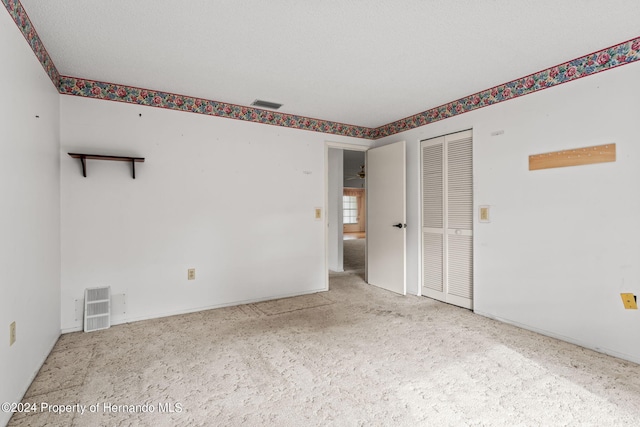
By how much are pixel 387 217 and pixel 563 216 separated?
208cm

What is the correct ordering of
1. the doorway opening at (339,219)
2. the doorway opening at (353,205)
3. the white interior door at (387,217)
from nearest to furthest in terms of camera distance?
the white interior door at (387,217), the doorway opening at (339,219), the doorway opening at (353,205)

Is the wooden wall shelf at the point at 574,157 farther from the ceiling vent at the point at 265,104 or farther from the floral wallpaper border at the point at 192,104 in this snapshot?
the ceiling vent at the point at 265,104

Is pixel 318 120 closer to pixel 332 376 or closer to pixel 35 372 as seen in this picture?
pixel 332 376

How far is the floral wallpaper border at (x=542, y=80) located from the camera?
243cm

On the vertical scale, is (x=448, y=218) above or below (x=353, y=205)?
below

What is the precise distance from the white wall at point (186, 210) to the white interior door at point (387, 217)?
798 millimetres

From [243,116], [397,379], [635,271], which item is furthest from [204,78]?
[635,271]

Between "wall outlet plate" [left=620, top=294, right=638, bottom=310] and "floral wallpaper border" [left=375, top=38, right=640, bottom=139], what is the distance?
1759 mm

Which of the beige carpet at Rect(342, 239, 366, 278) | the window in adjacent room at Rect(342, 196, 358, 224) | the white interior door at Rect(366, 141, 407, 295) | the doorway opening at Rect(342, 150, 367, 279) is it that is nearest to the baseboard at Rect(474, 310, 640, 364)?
the white interior door at Rect(366, 141, 407, 295)

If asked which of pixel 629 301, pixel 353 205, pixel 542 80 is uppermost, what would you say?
pixel 542 80

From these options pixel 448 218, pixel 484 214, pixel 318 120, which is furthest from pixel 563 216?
pixel 318 120

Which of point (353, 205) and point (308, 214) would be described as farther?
point (353, 205)

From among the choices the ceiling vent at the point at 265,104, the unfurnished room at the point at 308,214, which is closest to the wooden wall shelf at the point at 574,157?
the unfurnished room at the point at 308,214

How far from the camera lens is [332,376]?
2.21 meters
